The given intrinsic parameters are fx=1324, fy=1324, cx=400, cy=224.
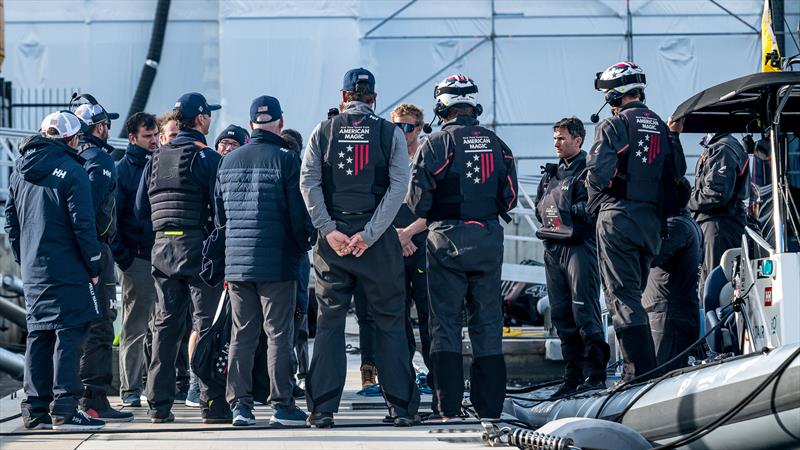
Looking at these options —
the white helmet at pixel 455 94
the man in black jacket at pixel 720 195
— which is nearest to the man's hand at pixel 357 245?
the white helmet at pixel 455 94

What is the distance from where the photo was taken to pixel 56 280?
25.6ft

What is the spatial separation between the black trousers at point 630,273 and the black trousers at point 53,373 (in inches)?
129

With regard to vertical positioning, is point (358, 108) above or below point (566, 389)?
above

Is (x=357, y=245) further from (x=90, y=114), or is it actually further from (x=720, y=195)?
(x=720, y=195)

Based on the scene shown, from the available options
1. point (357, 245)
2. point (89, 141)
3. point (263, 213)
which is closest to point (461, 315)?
point (357, 245)

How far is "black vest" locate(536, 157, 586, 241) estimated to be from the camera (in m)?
9.45

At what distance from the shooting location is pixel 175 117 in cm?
856

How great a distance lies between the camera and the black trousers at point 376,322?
7.82 meters

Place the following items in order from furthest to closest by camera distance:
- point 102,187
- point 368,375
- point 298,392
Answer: point 368,375
point 298,392
point 102,187

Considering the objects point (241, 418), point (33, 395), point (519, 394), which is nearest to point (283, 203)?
point (241, 418)

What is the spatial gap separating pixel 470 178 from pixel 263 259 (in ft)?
4.43

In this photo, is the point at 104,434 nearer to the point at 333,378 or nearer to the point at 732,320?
the point at 333,378

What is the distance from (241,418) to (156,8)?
63.5 feet

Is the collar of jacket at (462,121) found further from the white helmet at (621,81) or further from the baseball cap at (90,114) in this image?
the baseball cap at (90,114)
